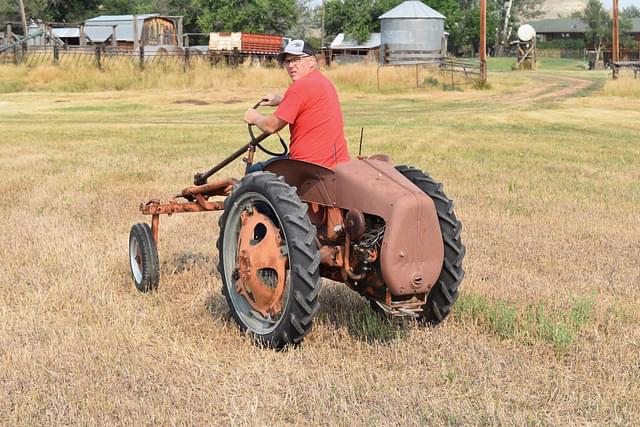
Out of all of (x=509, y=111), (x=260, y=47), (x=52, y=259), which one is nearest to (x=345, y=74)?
(x=509, y=111)

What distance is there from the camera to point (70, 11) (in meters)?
78.1

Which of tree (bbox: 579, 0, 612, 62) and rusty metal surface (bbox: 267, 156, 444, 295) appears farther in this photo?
tree (bbox: 579, 0, 612, 62)

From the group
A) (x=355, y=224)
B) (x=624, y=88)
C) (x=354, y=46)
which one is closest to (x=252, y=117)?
(x=355, y=224)

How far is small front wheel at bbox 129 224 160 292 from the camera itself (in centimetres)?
691

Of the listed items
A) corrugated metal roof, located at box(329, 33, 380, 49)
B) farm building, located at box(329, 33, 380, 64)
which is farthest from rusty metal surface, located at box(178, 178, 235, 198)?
corrugated metal roof, located at box(329, 33, 380, 49)

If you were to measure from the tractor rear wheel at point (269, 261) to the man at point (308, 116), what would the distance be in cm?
33

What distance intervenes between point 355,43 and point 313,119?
77021mm

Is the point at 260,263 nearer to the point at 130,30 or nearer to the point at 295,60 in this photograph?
the point at 295,60

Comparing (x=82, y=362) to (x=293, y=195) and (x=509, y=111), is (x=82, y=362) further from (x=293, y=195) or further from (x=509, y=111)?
(x=509, y=111)

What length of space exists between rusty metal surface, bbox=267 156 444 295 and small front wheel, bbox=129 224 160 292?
77.9 inches

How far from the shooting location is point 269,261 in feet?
18.0

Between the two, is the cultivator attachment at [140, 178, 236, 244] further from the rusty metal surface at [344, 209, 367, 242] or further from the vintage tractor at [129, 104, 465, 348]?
the rusty metal surface at [344, 209, 367, 242]

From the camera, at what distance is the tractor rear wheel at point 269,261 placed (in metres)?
5.16

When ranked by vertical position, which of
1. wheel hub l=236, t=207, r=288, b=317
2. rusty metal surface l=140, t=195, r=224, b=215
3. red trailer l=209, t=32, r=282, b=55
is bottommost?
wheel hub l=236, t=207, r=288, b=317
